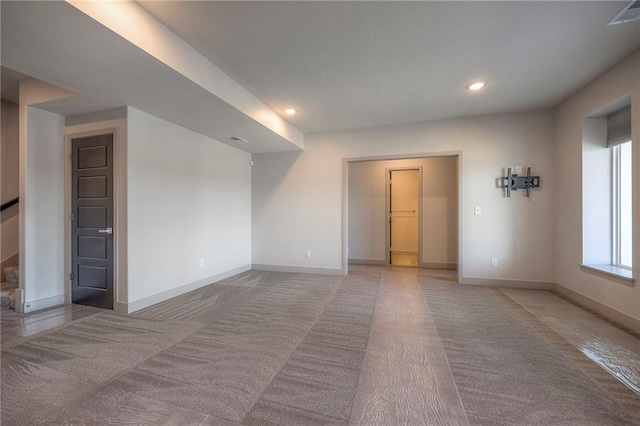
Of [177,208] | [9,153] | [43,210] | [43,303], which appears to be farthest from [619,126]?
[9,153]

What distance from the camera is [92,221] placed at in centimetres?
318

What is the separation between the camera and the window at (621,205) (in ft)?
9.74

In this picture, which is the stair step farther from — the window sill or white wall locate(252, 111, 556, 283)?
the window sill

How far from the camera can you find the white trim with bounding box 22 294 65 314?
9.85 feet

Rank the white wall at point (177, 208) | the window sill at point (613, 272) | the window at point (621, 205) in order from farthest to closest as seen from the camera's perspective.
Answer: the white wall at point (177, 208)
the window at point (621, 205)
the window sill at point (613, 272)

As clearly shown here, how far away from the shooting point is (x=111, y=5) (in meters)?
1.68

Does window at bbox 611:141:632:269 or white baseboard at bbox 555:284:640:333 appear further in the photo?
window at bbox 611:141:632:269

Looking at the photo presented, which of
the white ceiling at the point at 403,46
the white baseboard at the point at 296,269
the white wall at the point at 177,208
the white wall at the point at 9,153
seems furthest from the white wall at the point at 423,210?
the white wall at the point at 9,153

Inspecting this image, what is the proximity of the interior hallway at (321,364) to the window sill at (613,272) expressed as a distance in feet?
1.58

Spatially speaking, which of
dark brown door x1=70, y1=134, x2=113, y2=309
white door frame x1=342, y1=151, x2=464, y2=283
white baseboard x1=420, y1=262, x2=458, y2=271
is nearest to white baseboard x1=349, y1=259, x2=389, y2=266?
white baseboard x1=420, y1=262, x2=458, y2=271

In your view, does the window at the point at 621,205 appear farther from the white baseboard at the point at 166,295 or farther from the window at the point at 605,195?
the white baseboard at the point at 166,295

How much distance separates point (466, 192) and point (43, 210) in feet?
19.3

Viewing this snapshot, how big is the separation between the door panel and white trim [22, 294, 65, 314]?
6.22 metres

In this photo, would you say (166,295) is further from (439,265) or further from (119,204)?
(439,265)
